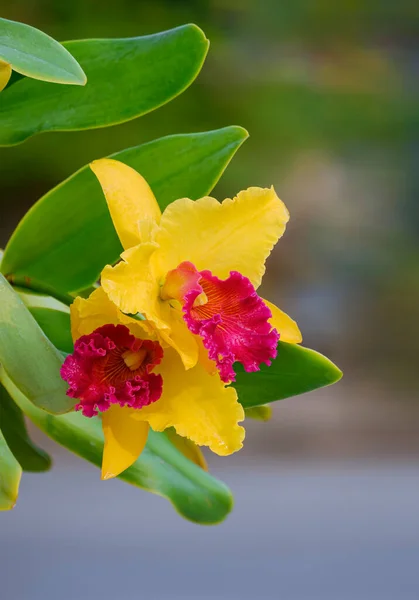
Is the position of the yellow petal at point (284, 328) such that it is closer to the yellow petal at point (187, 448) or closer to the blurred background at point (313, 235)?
the yellow petal at point (187, 448)

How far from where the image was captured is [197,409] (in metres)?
0.38

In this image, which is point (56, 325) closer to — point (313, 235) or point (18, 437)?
point (18, 437)

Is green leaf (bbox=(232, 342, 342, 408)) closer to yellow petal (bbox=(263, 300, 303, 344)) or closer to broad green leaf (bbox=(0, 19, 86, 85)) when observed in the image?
yellow petal (bbox=(263, 300, 303, 344))

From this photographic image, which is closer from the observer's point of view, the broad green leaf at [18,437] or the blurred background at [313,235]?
the broad green leaf at [18,437]

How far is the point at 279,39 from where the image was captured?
2172 millimetres

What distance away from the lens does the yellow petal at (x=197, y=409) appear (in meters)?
0.37

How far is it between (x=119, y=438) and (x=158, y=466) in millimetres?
162

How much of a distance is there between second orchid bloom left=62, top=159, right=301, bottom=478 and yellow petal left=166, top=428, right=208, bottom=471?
17 centimetres

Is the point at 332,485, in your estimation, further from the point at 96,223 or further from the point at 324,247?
the point at 96,223

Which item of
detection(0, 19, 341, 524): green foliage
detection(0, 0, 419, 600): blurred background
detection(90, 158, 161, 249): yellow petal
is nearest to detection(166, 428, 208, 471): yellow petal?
detection(0, 19, 341, 524): green foliage

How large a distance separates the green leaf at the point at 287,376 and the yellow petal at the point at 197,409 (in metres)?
0.09

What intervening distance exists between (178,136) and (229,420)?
0.75ft

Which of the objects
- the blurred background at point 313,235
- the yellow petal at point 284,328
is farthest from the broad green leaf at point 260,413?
the blurred background at point 313,235

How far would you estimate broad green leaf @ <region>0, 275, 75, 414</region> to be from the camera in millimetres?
369
